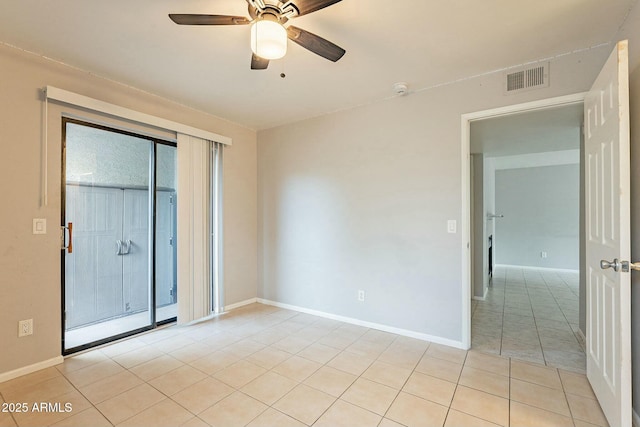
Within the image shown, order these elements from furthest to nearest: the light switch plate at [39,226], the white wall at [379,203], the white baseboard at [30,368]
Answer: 1. the white wall at [379,203]
2. the light switch plate at [39,226]
3. the white baseboard at [30,368]

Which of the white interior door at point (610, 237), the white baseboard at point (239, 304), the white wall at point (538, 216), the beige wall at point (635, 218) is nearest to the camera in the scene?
the white interior door at point (610, 237)

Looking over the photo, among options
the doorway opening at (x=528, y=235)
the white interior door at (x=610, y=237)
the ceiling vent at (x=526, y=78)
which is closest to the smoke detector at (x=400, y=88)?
the doorway opening at (x=528, y=235)

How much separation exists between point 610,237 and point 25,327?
4.08 metres

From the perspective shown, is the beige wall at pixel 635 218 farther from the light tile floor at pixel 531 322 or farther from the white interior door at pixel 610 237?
the light tile floor at pixel 531 322

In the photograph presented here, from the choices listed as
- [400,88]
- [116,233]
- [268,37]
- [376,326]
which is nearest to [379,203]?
[400,88]

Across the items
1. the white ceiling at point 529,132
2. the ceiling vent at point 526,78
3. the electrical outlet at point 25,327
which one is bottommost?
the electrical outlet at point 25,327

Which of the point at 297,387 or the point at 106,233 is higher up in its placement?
the point at 106,233

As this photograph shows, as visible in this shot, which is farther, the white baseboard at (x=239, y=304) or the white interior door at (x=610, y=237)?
the white baseboard at (x=239, y=304)

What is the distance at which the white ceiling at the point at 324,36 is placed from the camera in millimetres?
1776

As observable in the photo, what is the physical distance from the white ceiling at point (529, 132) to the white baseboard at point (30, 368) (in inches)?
175

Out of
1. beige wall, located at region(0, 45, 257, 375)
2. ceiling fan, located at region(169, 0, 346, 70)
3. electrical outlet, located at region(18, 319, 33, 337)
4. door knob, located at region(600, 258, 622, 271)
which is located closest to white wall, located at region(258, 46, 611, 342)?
door knob, located at region(600, 258, 622, 271)

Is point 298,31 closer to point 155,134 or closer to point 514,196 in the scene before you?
point 155,134

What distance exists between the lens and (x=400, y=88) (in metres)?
2.79

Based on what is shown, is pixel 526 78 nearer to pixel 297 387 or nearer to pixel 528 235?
pixel 297 387
